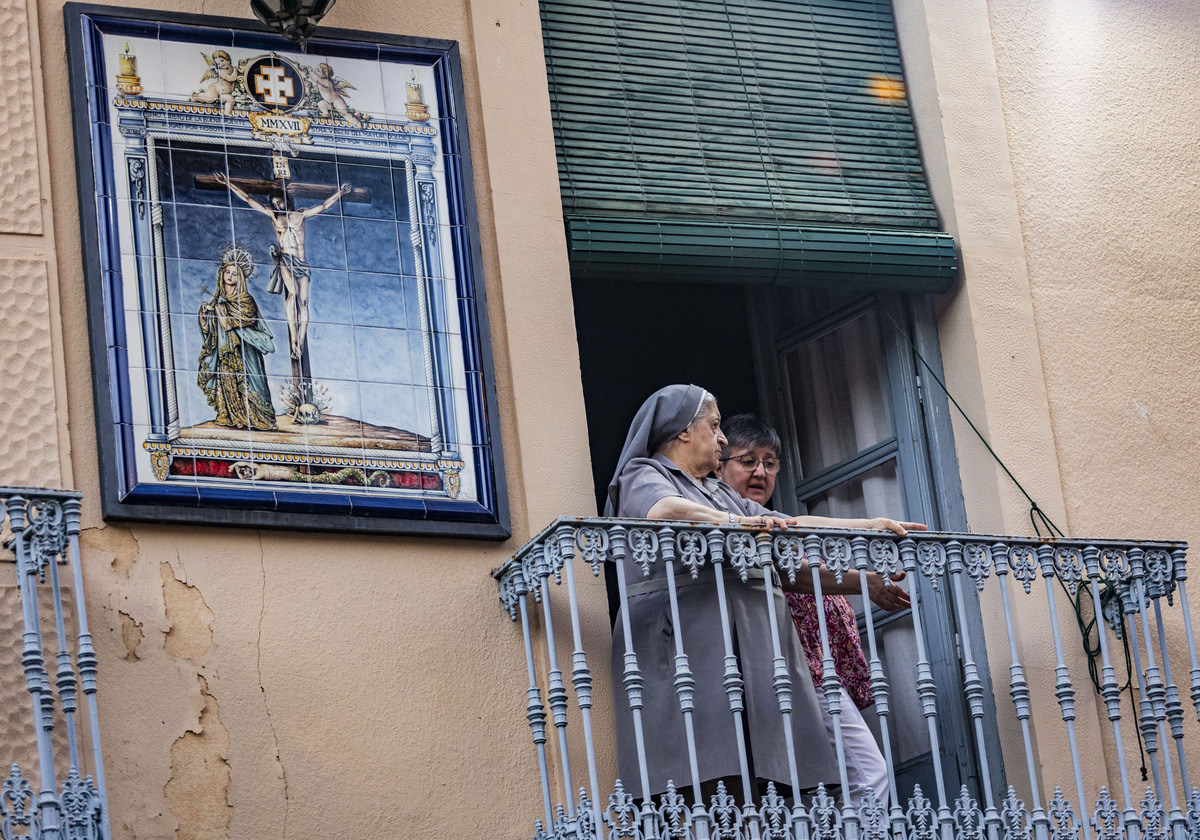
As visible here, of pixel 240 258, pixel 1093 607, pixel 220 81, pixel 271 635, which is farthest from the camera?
pixel 1093 607

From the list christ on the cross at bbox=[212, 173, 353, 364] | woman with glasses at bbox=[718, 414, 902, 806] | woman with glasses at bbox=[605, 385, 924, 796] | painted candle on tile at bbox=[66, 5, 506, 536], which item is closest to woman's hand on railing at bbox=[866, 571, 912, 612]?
woman with glasses at bbox=[718, 414, 902, 806]

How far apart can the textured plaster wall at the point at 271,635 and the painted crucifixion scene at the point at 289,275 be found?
7.8 inches

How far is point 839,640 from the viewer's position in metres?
7.70

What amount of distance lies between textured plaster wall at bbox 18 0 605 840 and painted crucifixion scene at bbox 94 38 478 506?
20 cm

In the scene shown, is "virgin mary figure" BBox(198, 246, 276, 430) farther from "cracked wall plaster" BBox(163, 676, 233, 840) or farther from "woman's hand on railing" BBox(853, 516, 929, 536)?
"woman's hand on railing" BBox(853, 516, 929, 536)

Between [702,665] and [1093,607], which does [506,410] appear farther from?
[1093,607]

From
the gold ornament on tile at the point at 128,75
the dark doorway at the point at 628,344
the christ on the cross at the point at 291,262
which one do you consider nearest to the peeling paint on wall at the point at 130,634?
the christ on the cross at the point at 291,262

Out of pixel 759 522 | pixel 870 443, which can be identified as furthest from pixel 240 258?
pixel 870 443

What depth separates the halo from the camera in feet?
23.4

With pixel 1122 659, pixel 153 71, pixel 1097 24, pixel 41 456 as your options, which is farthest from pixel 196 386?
pixel 1097 24

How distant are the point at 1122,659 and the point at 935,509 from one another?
33.2 inches

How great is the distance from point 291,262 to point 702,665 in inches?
72.6

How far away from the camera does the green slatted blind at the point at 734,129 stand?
787 centimetres

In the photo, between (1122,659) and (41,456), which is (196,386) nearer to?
(41,456)
